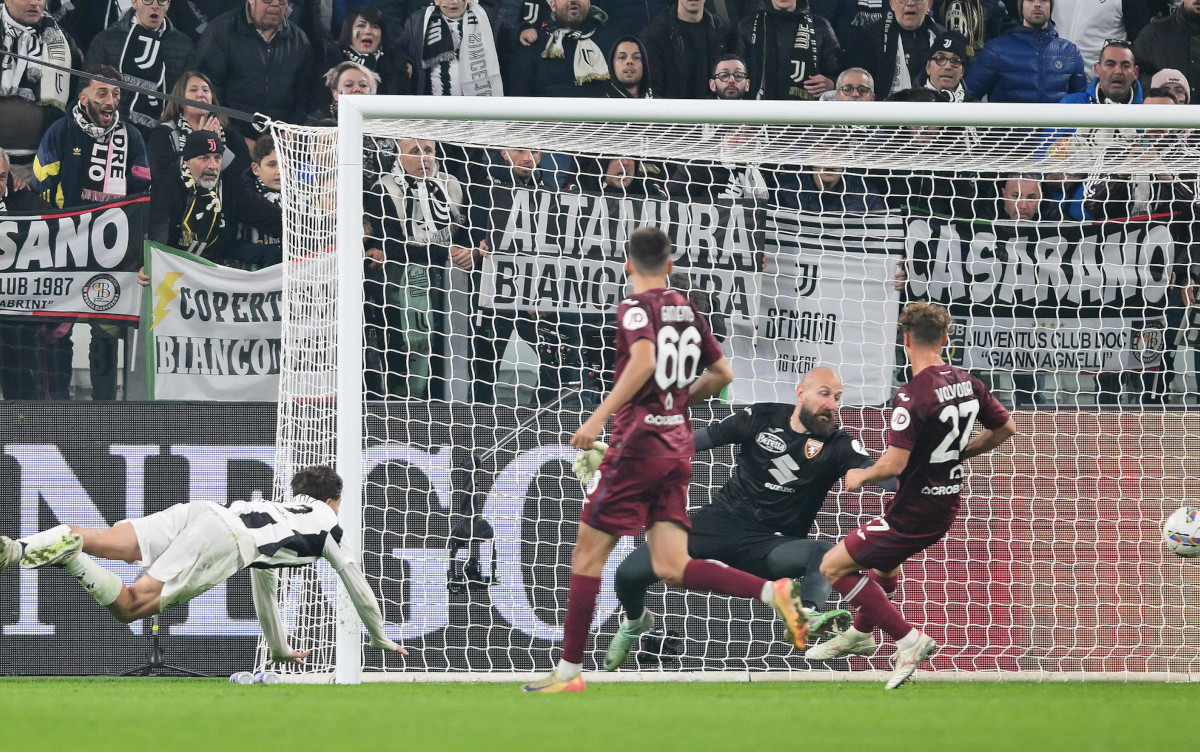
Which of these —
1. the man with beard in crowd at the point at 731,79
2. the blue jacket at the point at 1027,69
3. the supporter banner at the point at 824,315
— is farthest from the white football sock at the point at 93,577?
the blue jacket at the point at 1027,69

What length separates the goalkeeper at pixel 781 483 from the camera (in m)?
7.14

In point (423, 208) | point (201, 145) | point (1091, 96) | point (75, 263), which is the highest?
point (1091, 96)

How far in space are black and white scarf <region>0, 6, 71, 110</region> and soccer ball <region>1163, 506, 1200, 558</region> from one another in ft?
23.8

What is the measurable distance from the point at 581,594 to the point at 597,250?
2886mm

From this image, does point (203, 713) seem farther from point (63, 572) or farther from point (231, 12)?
point (231, 12)

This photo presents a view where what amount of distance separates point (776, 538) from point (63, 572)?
3.87 metres

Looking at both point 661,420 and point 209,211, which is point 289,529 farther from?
point 209,211

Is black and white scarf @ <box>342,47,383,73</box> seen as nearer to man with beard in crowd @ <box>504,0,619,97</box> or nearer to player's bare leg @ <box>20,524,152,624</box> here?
man with beard in crowd @ <box>504,0,619,97</box>

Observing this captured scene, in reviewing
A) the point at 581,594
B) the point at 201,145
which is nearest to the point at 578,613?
the point at 581,594

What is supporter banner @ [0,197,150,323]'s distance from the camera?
8.28 metres

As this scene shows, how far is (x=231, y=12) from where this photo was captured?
9.95m

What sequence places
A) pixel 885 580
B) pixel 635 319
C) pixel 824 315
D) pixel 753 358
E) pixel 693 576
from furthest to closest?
pixel 824 315
pixel 753 358
pixel 885 580
pixel 693 576
pixel 635 319

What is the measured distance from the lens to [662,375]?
19.2ft

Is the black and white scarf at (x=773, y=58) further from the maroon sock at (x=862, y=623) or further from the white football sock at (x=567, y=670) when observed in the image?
the white football sock at (x=567, y=670)
